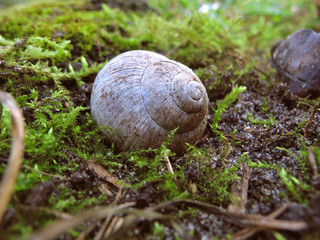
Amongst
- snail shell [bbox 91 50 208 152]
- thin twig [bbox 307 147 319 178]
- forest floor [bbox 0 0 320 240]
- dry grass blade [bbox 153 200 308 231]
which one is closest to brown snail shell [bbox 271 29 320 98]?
forest floor [bbox 0 0 320 240]

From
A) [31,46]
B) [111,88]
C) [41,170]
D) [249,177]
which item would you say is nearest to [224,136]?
[249,177]

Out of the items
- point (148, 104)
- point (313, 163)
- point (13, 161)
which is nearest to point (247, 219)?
point (313, 163)

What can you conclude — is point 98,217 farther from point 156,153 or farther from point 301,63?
point 301,63

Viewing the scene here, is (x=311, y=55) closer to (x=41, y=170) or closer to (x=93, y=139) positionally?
(x=93, y=139)

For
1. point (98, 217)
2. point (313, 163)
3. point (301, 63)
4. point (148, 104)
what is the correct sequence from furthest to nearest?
point (301, 63) < point (148, 104) < point (313, 163) < point (98, 217)

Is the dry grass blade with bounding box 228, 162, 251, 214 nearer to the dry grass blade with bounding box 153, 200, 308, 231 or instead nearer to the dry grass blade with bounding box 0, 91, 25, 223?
the dry grass blade with bounding box 153, 200, 308, 231

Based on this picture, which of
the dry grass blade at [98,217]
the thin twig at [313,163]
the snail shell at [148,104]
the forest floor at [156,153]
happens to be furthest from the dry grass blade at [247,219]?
the snail shell at [148,104]
